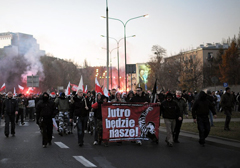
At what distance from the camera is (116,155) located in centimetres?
999

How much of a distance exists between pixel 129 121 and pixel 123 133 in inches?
19.0

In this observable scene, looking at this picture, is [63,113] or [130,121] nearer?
[130,121]

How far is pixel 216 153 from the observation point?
33.9 ft

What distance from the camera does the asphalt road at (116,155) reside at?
27.9ft

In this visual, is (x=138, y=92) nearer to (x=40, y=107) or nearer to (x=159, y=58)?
(x=40, y=107)

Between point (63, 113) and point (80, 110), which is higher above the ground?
point (80, 110)

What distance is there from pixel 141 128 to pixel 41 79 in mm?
68801

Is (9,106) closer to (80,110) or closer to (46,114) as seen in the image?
(46,114)

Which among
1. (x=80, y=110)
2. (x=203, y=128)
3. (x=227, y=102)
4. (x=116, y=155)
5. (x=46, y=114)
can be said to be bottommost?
(x=116, y=155)

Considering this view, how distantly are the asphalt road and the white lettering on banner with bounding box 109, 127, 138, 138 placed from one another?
0.35 m

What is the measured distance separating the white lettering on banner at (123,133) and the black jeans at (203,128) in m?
2.13

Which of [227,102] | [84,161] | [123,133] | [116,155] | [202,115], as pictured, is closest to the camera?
[84,161]

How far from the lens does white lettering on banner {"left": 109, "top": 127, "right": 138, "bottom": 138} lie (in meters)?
12.2

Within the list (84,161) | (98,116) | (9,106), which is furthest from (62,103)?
(84,161)
